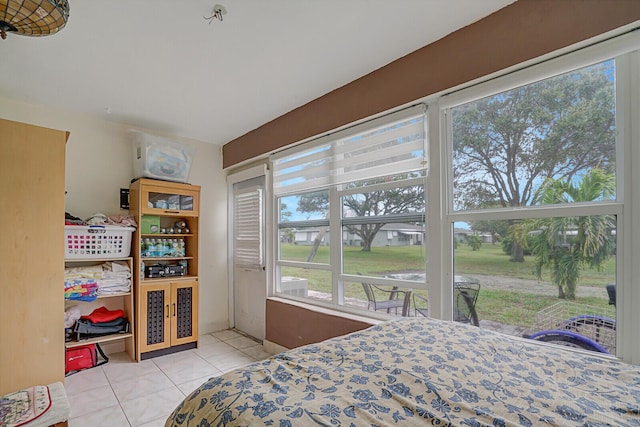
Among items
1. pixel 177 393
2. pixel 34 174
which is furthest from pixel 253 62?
pixel 177 393

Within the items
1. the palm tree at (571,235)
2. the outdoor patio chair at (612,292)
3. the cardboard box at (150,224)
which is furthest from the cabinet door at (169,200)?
the outdoor patio chair at (612,292)

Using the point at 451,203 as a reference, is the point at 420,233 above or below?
below

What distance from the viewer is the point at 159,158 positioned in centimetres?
338

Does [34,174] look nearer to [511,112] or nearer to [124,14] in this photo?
[124,14]

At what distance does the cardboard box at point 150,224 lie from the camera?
334 cm

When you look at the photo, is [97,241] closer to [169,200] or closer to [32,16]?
[169,200]

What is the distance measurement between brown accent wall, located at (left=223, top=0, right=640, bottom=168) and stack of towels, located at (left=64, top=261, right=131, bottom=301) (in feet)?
7.72

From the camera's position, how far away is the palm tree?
150 centimetres

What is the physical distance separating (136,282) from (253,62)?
2503 millimetres

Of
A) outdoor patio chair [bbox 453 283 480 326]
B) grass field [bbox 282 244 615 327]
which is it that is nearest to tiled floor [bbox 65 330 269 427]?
grass field [bbox 282 244 615 327]

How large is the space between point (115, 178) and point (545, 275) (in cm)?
408

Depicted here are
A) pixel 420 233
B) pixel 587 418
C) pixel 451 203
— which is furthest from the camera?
pixel 420 233

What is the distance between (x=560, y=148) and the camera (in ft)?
5.41

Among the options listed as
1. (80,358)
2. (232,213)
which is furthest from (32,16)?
(232,213)
